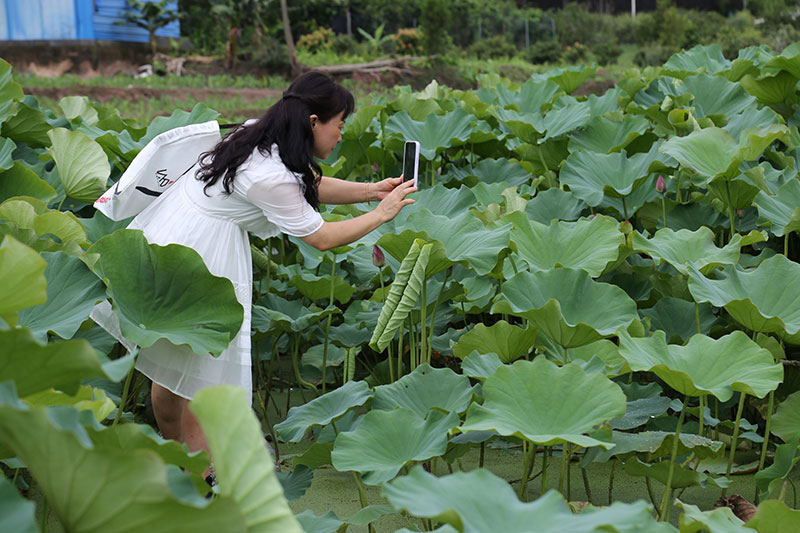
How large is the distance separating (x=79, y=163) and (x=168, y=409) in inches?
31.5

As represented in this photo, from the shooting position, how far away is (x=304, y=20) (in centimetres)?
1617

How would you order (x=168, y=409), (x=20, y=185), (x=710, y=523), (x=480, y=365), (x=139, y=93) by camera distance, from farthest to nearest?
(x=139, y=93) < (x=20, y=185) < (x=168, y=409) < (x=480, y=365) < (x=710, y=523)

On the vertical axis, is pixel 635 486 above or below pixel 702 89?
below

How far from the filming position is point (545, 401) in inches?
55.5

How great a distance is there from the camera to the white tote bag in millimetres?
1910

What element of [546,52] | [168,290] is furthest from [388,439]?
[546,52]

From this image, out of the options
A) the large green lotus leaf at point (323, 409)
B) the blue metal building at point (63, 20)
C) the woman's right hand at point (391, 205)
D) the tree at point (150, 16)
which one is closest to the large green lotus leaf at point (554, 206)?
the woman's right hand at point (391, 205)

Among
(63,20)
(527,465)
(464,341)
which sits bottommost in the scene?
(527,465)

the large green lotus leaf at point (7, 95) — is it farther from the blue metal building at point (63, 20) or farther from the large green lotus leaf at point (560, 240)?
the blue metal building at point (63, 20)

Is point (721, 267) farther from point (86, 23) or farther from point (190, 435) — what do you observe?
point (86, 23)

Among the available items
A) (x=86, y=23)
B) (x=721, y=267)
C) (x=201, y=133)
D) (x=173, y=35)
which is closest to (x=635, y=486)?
(x=721, y=267)

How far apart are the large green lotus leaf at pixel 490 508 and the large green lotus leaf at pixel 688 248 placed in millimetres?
1056

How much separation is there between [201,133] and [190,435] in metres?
0.71

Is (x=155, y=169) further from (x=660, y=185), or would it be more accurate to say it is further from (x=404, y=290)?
(x=660, y=185)
